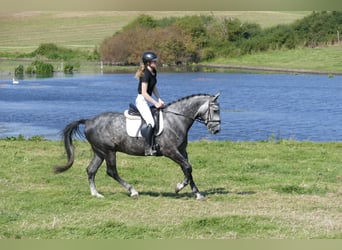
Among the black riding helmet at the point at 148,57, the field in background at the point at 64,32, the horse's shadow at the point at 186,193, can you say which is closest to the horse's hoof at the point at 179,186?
the horse's shadow at the point at 186,193

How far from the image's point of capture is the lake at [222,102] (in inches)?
1120

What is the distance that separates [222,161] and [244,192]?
4.04 metres

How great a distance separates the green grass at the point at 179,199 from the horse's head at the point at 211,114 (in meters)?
1.16

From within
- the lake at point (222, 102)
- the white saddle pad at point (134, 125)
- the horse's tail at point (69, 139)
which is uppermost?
the white saddle pad at point (134, 125)

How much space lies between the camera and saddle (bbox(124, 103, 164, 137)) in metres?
9.75

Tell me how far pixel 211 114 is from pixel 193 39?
71.2 metres

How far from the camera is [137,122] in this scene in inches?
384

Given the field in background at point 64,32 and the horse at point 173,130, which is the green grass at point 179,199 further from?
the field in background at point 64,32

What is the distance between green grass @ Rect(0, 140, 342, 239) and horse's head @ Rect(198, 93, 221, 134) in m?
1.16

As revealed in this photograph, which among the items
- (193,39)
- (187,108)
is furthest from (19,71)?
(187,108)

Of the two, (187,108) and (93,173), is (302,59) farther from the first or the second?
(93,173)

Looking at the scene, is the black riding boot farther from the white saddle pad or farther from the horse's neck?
the horse's neck
